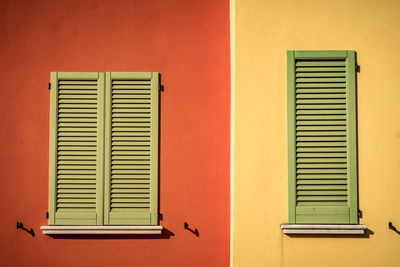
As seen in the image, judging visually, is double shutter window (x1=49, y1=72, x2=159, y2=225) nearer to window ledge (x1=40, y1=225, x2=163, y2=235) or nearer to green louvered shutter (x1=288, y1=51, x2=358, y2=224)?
window ledge (x1=40, y1=225, x2=163, y2=235)

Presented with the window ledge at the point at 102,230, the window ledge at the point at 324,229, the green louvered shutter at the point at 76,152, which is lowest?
the window ledge at the point at 102,230

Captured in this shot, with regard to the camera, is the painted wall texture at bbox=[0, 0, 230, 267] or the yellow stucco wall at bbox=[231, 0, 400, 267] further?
the painted wall texture at bbox=[0, 0, 230, 267]

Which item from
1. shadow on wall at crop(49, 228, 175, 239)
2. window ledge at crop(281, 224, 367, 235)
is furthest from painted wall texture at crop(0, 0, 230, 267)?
window ledge at crop(281, 224, 367, 235)

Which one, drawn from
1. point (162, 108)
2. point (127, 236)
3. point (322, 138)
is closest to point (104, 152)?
point (162, 108)

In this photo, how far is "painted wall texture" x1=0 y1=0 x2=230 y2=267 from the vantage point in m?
3.16

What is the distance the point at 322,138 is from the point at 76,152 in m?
2.40

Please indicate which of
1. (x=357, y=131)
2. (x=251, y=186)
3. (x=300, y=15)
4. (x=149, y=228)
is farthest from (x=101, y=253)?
(x=300, y=15)

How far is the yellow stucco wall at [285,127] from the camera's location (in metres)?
2.81

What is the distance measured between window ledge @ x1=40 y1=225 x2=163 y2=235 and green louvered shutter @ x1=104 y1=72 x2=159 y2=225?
0.05 m

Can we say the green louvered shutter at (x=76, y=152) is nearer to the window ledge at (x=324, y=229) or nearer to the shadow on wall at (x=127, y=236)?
the shadow on wall at (x=127, y=236)

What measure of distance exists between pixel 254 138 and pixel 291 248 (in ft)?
3.45

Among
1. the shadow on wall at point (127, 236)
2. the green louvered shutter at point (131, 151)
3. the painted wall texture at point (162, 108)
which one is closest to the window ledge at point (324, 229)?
the painted wall texture at point (162, 108)

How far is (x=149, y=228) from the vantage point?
3086mm

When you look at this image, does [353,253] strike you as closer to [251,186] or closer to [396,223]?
[396,223]
